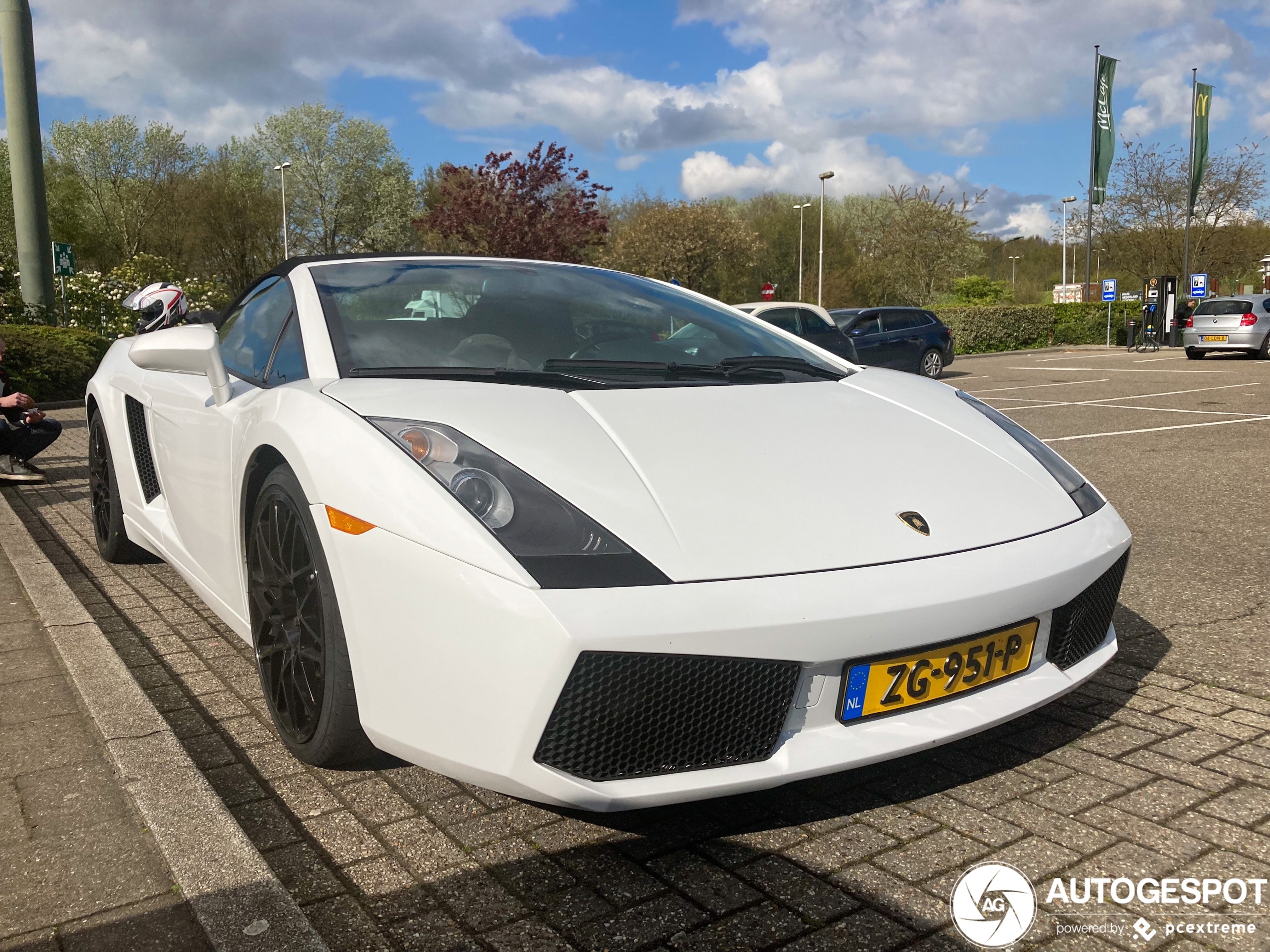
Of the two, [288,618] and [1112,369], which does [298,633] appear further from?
[1112,369]

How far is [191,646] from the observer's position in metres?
3.64

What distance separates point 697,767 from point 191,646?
7.60ft

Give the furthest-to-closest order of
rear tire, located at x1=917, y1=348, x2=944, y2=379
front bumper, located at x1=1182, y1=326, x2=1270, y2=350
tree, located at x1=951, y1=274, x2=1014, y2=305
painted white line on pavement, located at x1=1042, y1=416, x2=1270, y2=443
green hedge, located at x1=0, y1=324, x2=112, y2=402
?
tree, located at x1=951, y1=274, x2=1014, y2=305 → front bumper, located at x1=1182, y1=326, x2=1270, y2=350 → rear tire, located at x1=917, y1=348, x2=944, y2=379 → green hedge, located at x1=0, y1=324, x2=112, y2=402 → painted white line on pavement, located at x1=1042, y1=416, x2=1270, y2=443

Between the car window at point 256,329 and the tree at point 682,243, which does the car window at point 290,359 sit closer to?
the car window at point 256,329

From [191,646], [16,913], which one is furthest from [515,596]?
[191,646]

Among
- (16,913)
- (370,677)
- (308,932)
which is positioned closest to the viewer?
(308,932)

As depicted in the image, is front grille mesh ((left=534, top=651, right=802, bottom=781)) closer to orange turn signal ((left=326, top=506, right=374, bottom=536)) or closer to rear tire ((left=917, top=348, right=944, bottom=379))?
orange turn signal ((left=326, top=506, right=374, bottom=536))

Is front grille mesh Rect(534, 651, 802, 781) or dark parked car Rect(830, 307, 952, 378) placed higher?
dark parked car Rect(830, 307, 952, 378)

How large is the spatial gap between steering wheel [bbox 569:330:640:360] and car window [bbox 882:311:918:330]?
1566 cm

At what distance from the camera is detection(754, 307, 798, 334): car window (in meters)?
14.8

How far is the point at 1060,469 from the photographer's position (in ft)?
9.23

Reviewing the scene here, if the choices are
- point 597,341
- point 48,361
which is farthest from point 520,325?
point 48,361

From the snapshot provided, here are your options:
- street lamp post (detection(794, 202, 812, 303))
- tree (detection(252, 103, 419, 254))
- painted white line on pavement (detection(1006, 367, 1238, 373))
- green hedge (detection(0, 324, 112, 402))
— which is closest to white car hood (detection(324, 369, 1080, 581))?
green hedge (detection(0, 324, 112, 402))

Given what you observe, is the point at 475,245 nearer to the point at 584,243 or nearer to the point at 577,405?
the point at 584,243
